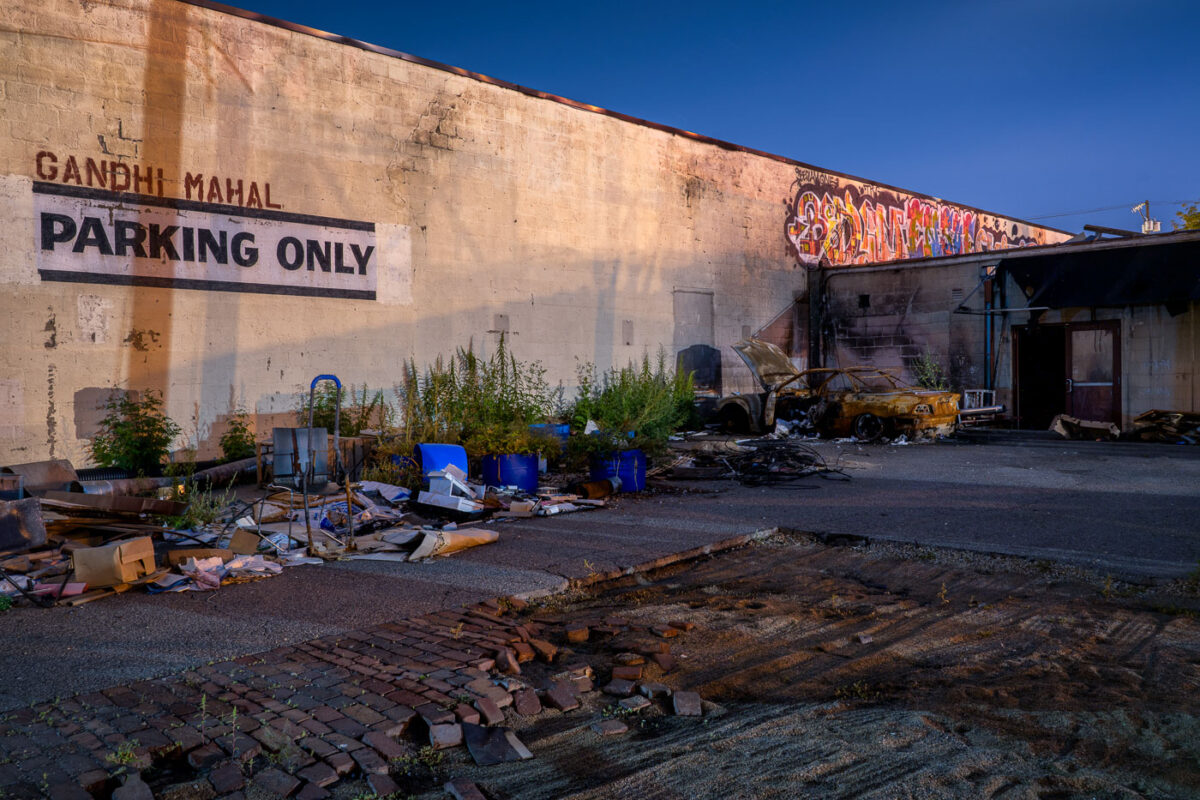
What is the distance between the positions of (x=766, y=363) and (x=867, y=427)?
274 cm

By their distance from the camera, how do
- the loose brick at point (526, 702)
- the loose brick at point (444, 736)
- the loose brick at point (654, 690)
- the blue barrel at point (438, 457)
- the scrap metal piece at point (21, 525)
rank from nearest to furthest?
the loose brick at point (444, 736)
the loose brick at point (526, 702)
the loose brick at point (654, 690)
the scrap metal piece at point (21, 525)
the blue barrel at point (438, 457)

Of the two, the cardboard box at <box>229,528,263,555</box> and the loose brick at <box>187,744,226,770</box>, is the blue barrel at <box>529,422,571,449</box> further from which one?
the loose brick at <box>187,744,226,770</box>

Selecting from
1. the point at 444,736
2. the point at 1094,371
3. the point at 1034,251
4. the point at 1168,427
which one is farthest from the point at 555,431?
the point at 1094,371

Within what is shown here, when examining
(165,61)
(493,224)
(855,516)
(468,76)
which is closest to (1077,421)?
(855,516)

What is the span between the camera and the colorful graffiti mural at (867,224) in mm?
22578

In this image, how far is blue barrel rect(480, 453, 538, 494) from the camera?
377 inches

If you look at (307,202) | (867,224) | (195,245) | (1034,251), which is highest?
(867,224)

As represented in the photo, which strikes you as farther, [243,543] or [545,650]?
[243,543]

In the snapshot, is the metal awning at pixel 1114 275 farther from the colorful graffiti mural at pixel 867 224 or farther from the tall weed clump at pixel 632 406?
the tall weed clump at pixel 632 406

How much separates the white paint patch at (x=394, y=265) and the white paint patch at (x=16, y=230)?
4791 millimetres

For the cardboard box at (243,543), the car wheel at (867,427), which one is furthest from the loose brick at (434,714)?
the car wheel at (867,427)

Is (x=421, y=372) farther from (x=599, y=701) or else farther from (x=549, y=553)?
(x=599, y=701)

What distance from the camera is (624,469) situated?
32.7 ft

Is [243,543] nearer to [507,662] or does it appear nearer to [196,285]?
[507,662]
